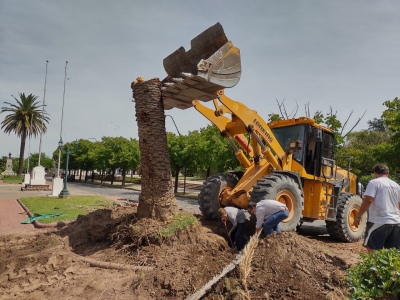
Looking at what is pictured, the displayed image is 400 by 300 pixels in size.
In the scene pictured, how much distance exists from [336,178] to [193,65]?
18.9ft

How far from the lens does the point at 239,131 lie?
779 cm

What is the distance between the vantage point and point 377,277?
3549 mm

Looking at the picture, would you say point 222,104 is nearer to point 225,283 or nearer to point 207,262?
point 207,262

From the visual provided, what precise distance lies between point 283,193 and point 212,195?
174 cm

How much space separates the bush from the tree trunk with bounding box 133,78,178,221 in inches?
140

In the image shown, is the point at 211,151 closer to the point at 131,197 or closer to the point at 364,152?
the point at 131,197

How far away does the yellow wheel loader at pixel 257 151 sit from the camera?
19.3ft

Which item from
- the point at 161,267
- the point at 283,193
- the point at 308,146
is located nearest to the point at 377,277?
the point at 161,267

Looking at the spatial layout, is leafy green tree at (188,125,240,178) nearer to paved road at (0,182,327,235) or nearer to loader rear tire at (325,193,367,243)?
paved road at (0,182,327,235)

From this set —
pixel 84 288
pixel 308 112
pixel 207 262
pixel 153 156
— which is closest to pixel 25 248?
pixel 84 288

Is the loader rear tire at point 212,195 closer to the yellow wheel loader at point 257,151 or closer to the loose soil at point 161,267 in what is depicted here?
the yellow wheel loader at point 257,151

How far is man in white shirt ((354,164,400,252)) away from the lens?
16.7ft

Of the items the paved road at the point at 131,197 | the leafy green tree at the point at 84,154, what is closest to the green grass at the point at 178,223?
the paved road at the point at 131,197

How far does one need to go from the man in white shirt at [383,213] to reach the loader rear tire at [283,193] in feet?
6.33
